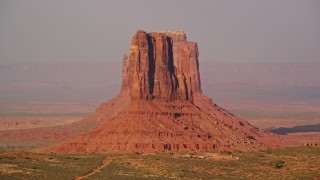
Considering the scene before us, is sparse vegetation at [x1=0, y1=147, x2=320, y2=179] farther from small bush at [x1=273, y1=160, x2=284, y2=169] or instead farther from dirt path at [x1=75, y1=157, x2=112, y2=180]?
dirt path at [x1=75, y1=157, x2=112, y2=180]

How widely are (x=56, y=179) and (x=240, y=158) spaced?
3558 centimetres

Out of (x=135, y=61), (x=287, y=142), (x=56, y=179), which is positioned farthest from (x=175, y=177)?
(x=287, y=142)

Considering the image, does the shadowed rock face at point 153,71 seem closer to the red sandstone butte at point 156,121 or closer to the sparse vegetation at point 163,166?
the red sandstone butte at point 156,121

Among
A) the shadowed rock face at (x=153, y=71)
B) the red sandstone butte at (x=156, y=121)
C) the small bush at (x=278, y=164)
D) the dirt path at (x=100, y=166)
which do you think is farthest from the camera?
the shadowed rock face at (x=153, y=71)

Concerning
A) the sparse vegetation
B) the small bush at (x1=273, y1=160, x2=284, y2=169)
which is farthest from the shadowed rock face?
the small bush at (x1=273, y1=160, x2=284, y2=169)

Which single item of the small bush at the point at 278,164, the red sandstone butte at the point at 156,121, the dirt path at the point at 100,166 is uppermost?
the red sandstone butte at the point at 156,121

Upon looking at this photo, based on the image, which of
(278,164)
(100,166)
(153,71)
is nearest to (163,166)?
(100,166)

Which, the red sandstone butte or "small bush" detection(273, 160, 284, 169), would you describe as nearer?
"small bush" detection(273, 160, 284, 169)

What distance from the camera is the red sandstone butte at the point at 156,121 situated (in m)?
119

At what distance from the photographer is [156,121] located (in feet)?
404

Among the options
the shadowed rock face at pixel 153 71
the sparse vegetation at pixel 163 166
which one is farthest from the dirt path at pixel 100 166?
the shadowed rock face at pixel 153 71

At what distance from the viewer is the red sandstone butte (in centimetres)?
11856

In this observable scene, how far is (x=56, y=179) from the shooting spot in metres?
78.2

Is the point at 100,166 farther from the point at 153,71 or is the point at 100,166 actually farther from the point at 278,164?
the point at 153,71
